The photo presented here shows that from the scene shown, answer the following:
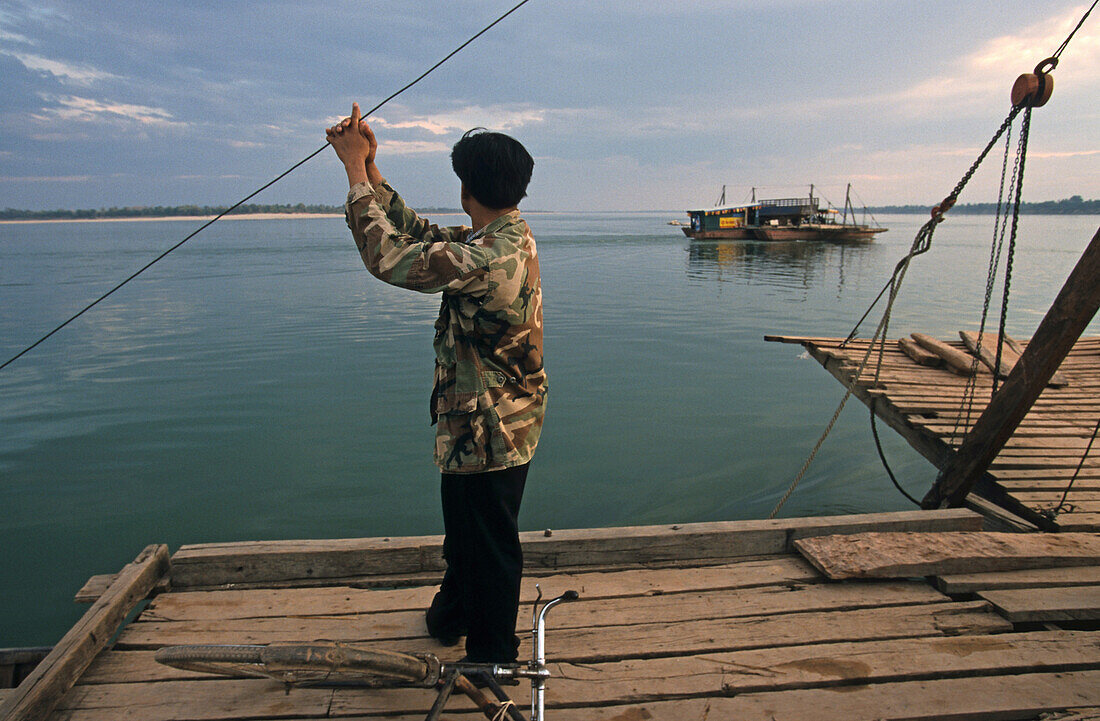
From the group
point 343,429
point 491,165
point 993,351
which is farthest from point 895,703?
point 343,429

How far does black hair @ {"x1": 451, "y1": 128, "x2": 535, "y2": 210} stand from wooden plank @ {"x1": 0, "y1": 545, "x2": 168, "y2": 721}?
2151mm

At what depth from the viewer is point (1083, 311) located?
3.24 m

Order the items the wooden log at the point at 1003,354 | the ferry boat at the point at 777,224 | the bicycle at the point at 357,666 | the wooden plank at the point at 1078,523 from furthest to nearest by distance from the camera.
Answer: the ferry boat at the point at 777,224
the wooden log at the point at 1003,354
the wooden plank at the point at 1078,523
the bicycle at the point at 357,666

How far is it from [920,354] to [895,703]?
5.83m

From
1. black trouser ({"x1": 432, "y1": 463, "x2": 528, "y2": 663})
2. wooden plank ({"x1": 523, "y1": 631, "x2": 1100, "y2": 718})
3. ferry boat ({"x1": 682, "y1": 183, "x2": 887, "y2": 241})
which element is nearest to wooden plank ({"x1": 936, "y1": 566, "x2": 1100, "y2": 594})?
wooden plank ({"x1": 523, "y1": 631, "x2": 1100, "y2": 718})

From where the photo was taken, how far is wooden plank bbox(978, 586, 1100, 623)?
264 cm

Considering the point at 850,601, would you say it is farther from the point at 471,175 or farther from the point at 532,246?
the point at 471,175

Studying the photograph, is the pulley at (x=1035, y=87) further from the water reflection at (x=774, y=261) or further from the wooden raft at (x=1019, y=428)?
the water reflection at (x=774, y=261)

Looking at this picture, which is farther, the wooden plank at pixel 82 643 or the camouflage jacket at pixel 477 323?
the wooden plank at pixel 82 643

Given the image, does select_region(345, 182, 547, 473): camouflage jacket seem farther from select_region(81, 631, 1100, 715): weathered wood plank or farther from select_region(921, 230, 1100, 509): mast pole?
select_region(921, 230, 1100, 509): mast pole

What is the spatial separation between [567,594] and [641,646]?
1.43 feet

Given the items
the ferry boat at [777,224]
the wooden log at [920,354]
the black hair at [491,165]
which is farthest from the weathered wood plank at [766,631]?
the ferry boat at [777,224]

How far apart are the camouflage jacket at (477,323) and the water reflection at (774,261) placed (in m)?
25.9

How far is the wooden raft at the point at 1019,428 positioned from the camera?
4234 mm
